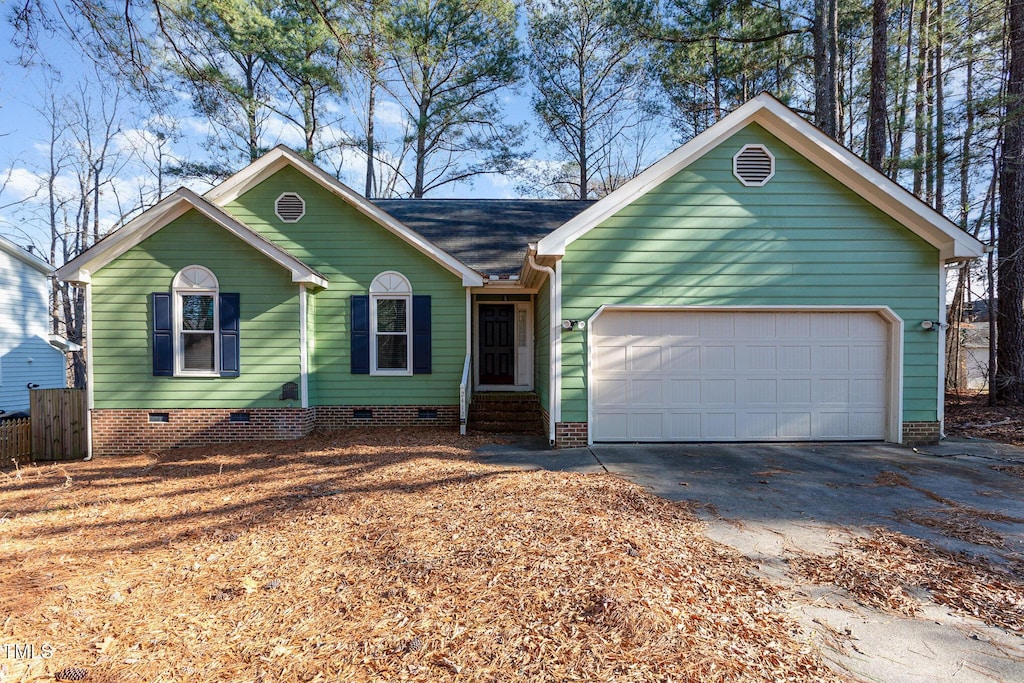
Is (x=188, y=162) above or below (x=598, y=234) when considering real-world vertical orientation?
above

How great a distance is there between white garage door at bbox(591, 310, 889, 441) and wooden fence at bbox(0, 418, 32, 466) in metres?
9.88

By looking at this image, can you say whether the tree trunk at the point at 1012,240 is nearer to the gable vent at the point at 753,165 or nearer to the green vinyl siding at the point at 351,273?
the gable vent at the point at 753,165

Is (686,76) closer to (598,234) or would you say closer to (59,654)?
(598,234)

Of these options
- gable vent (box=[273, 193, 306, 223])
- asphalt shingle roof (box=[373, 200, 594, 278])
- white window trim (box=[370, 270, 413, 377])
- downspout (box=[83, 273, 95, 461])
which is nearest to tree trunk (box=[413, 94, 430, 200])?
asphalt shingle roof (box=[373, 200, 594, 278])

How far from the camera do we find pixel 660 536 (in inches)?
155

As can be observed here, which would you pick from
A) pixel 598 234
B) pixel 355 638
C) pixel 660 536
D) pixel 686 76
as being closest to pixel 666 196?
pixel 598 234

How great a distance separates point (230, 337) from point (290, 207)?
278cm

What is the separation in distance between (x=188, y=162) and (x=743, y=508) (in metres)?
20.1

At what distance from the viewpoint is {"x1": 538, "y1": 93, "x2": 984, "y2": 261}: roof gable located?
23.2ft

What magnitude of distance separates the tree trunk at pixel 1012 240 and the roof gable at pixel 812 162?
14.8ft

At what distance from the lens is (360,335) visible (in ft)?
30.3

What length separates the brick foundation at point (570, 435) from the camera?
7.36 metres

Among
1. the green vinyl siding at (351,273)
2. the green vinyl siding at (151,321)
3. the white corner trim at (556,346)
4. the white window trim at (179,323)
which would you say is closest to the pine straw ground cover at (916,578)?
the white corner trim at (556,346)

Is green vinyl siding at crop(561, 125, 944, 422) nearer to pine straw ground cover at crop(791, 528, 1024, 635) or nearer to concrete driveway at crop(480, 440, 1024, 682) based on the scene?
concrete driveway at crop(480, 440, 1024, 682)
